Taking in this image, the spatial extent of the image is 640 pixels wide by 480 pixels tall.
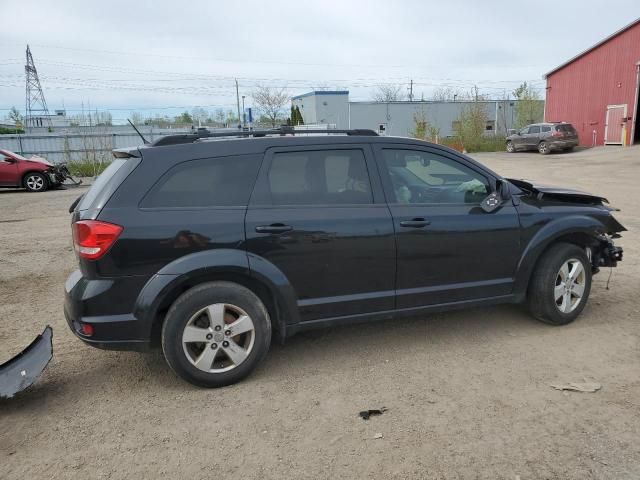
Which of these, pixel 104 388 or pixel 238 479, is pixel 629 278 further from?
pixel 104 388

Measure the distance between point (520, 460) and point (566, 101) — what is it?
35.0 metres

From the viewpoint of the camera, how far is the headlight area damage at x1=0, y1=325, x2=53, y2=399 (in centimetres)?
334

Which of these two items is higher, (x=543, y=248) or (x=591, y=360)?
(x=543, y=248)

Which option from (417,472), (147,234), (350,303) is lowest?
(417,472)

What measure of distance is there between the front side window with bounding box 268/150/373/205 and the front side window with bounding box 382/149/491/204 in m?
0.26

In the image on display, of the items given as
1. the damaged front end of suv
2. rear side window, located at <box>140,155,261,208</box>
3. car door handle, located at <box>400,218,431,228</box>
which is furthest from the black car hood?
rear side window, located at <box>140,155,261,208</box>

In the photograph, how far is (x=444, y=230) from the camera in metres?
3.97

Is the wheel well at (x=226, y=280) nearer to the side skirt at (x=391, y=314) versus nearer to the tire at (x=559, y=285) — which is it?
the side skirt at (x=391, y=314)

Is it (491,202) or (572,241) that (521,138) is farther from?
(491,202)

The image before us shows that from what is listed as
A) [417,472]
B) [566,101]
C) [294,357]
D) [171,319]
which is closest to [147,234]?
[171,319]

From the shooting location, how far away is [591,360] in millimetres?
3859

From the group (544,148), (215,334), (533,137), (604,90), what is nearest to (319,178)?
(215,334)

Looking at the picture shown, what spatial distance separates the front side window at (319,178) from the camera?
368cm

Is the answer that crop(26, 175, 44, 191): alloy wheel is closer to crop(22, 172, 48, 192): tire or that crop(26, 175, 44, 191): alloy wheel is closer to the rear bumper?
crop(22, 172, 48, 192): tire
